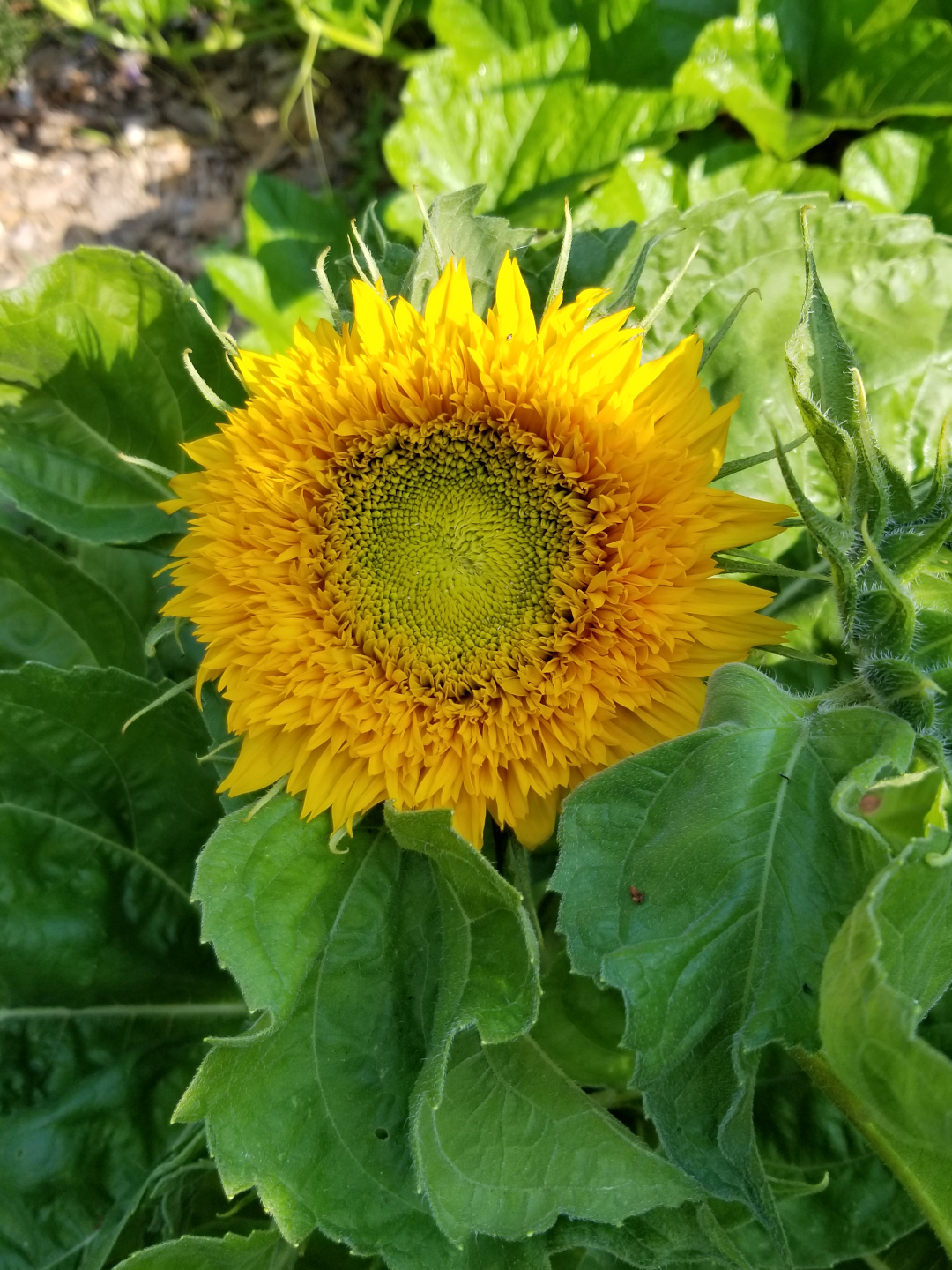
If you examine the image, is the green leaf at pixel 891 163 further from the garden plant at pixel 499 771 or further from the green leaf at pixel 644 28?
the garden plant at pixel 499 771

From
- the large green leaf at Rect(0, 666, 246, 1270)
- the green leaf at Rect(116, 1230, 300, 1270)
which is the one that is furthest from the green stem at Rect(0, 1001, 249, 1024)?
the green leaf at Rect(116, 1230, 300, 1270)

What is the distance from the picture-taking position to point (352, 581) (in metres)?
1.50

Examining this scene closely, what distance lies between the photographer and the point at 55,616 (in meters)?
2.17

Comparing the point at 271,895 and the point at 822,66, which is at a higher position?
the point at 822,66

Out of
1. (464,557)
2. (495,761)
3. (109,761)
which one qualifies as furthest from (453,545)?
(109,761)

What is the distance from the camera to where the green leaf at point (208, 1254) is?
1410 mm

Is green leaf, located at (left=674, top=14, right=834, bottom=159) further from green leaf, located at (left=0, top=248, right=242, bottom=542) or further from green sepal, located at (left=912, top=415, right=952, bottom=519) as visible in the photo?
green sepal, located at (left=912, top=415, right=952, bottom=519)

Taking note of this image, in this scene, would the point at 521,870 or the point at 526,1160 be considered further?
the point at 521,870

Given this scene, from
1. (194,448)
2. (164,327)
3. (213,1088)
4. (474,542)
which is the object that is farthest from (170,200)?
(213,1088)

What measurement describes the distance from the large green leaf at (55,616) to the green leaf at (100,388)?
0.80 ft

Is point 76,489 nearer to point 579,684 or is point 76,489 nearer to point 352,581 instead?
point 352,581

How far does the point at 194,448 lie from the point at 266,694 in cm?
38

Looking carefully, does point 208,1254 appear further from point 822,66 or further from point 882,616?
point 822,66

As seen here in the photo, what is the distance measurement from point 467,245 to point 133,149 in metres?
2.32
